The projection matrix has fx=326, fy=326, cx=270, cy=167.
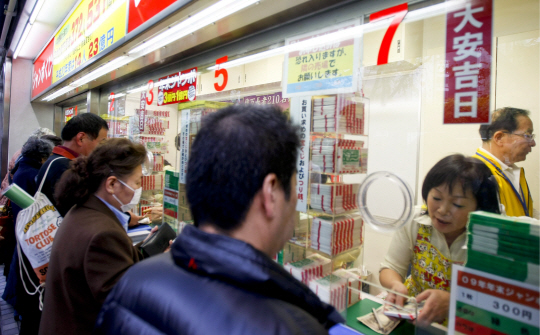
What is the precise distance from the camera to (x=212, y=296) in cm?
65

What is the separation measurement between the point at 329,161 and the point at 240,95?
1.22m

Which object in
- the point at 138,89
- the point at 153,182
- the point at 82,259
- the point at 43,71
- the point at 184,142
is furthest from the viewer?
the point at 43,71

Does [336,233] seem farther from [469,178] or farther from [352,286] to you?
[469,178]

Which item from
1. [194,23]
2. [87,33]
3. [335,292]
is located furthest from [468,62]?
[87,33]

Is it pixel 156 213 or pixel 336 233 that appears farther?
pixel 156 213

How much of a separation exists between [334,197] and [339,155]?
222 mm

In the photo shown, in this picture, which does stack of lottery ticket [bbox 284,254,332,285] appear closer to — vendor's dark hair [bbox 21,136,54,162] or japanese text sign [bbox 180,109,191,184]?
japanese text sign [bbox 180,109,191,184]

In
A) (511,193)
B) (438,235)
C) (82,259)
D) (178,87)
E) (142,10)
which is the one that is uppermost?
(142,10)

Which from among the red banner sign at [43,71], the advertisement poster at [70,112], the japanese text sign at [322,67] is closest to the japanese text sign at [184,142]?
the japanese text sign at [322,67]

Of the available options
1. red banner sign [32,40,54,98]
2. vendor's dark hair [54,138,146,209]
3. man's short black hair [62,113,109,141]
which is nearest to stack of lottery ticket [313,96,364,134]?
vendor's dark hair [54,138,146,209]

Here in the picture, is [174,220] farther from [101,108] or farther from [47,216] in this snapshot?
[101,108]

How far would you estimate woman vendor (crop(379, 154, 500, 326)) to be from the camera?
4.30 feet

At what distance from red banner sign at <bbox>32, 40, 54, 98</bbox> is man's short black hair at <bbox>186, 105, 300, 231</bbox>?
5.48 metres

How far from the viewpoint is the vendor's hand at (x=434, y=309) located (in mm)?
1305
